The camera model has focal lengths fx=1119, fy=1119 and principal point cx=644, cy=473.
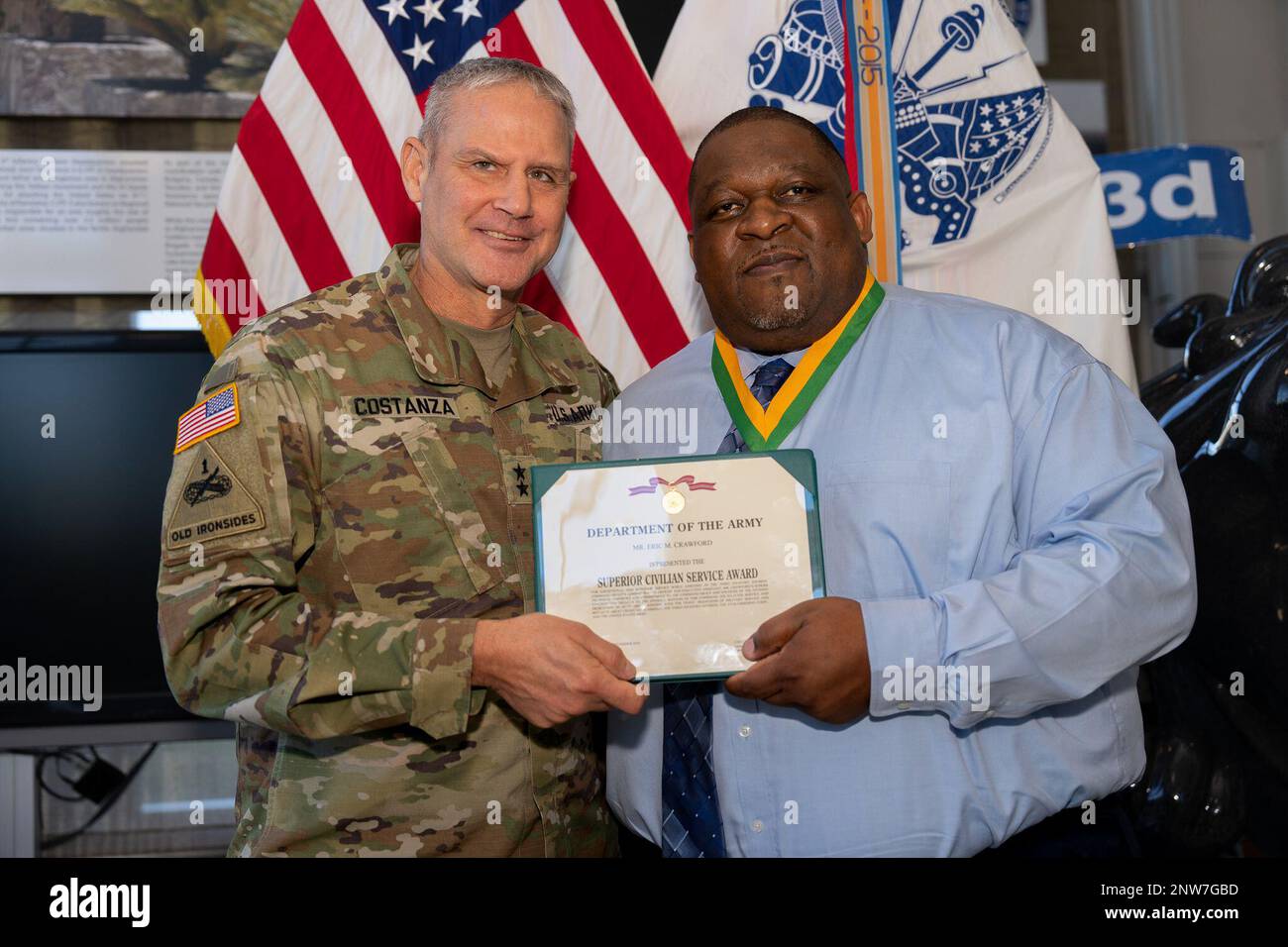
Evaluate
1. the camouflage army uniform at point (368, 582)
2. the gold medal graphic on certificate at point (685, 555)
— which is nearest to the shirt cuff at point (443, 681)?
the camouflage army uniform at point (368, 582)

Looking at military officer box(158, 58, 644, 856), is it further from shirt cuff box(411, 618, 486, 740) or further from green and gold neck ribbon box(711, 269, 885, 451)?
green and gold neck ribbon box(711, 269, 885, 451)

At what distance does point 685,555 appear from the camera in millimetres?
1730

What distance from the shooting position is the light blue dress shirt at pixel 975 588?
5.55ft

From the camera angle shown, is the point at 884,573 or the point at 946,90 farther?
the point at 946,90

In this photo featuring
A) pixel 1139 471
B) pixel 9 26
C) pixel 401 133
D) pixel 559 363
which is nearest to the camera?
pixel 1139 471

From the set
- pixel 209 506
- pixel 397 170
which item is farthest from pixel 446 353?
pixel 397 170

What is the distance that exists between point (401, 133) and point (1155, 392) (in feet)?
7.39

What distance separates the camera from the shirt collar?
2061 mm
